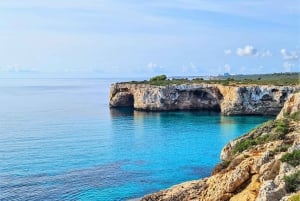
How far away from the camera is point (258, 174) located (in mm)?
22203

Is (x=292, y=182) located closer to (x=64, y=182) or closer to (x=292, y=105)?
(x=64, y=182)

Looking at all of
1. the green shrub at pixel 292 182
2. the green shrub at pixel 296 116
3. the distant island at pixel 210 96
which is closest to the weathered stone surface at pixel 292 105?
the green shrub at pixel 296 116

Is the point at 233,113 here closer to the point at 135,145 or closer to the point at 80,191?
the point at 135,145

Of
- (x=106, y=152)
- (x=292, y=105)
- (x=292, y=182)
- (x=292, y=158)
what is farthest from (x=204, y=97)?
(x=292, y=182)

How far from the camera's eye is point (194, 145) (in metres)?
52.3

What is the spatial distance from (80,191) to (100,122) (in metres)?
40.0

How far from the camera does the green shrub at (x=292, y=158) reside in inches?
827

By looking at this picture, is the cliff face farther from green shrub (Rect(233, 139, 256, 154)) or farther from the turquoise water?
green shrub (Rect(233, 139, 256, 154))

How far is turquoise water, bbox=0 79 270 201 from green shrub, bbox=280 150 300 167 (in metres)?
13.9

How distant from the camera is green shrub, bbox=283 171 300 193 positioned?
18.2 m

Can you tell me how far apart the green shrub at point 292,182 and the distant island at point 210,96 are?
57874mm

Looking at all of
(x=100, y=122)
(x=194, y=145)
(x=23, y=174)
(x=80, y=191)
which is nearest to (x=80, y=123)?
(x=100, y=122)

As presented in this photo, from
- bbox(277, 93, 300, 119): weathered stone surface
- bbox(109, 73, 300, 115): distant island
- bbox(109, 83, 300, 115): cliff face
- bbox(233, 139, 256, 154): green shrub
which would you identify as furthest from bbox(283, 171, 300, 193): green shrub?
bbox(109, 83, 300, 115): cliff face

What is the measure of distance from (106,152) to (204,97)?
43.2 metres
